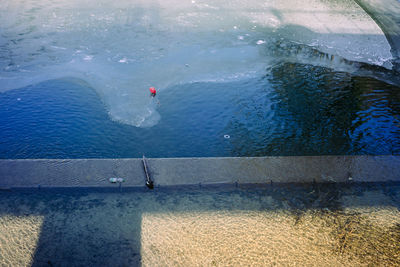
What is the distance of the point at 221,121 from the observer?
5.54m

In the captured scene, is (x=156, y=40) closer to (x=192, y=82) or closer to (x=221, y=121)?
(x=192, y=82)

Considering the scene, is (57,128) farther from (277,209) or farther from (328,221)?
(328,221)

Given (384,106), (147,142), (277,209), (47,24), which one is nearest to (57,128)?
(147,142)

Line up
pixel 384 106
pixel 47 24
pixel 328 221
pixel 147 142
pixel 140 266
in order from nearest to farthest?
pixel 140 266, pixel 328 221, pixel 147 142, pixel 384 106, pixel 47 24

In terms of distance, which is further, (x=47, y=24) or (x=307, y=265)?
(x=47, y=24)

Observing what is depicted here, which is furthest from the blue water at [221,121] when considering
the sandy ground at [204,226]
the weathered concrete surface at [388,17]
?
the weathered concrete surface at [388,17]

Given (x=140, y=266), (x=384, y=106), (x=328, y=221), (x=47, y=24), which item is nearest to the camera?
(x=140, y=266)

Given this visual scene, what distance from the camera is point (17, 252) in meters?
3.37

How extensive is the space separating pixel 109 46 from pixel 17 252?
18.5 feet

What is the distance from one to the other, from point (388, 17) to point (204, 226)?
9.65 metres

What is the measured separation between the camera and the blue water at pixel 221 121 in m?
4.94

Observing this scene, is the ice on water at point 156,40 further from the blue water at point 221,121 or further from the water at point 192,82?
the blue water at point 221,121

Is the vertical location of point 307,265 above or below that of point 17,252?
above

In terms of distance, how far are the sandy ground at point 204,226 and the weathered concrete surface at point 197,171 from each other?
0.14 meters
